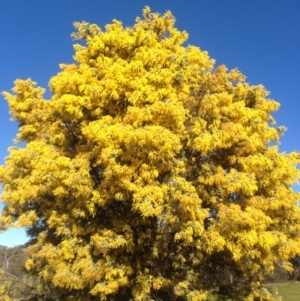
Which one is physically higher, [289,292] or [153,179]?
[289,292]

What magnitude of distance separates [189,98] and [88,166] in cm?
411

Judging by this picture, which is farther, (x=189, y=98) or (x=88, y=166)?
(x=189, y=98)

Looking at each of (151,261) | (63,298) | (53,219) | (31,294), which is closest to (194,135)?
(151,261)

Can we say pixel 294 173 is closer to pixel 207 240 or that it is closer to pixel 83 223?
pixel 207 240

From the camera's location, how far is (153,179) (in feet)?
38.6

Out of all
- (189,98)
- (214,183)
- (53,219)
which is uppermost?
(189,98)

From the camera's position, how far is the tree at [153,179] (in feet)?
38.3

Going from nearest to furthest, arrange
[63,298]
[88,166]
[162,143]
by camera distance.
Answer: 1. [162,143]
2. [88,166]
3. [63,298]

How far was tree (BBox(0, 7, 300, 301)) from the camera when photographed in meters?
11.7

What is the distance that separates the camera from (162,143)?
37.8 ft

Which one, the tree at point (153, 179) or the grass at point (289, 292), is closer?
the tree at point (153, 179)

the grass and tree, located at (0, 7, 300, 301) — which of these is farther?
the grass

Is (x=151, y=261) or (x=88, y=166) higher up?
(x=88, y=166)

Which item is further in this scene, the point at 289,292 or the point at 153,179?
the point at 289,292
